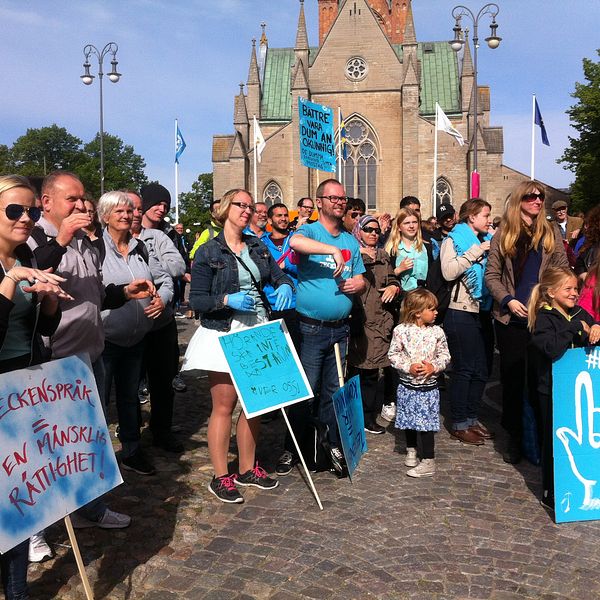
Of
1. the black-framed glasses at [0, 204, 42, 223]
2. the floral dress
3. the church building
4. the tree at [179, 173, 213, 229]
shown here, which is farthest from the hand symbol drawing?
the tree at [179, 173, 213, 229]

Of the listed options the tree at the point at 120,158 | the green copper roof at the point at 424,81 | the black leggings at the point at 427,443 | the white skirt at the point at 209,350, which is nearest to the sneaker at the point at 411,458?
the black leggings at the point at 427,443

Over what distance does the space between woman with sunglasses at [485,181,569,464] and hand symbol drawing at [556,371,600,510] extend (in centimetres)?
98

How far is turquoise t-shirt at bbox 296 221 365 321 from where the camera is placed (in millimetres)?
5031

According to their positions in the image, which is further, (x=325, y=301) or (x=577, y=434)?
(x=325, y=301)

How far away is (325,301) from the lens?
16.5 ft

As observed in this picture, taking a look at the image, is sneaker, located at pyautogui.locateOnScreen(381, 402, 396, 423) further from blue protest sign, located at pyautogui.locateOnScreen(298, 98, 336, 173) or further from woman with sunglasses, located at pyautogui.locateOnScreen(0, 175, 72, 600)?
blue protest sign, located at pyautogui.locateOnScreen(298, 98, 336, 173)

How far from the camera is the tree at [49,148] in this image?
8375cm

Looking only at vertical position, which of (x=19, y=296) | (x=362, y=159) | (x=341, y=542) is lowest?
(x=341, y=542)

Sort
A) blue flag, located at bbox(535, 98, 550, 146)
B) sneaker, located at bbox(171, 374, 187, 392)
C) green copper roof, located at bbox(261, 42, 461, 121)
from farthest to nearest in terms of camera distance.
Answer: green copper roof, located at bbox(261, 42, 461, 121) < blue flag, located at bbox(535, 98, 550, 146) < sneaker, located at bbox(171, 374, 187, 392)

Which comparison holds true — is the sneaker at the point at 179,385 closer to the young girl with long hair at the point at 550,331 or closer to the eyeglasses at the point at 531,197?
the young girl with long hair at the point at 550,331

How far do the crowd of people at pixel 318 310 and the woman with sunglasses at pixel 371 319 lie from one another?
0.01m

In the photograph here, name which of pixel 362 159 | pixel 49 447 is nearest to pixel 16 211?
pixel 49 447

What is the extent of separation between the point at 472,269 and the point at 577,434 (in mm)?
2073

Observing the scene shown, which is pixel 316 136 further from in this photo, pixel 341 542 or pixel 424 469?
pixel 341 542
